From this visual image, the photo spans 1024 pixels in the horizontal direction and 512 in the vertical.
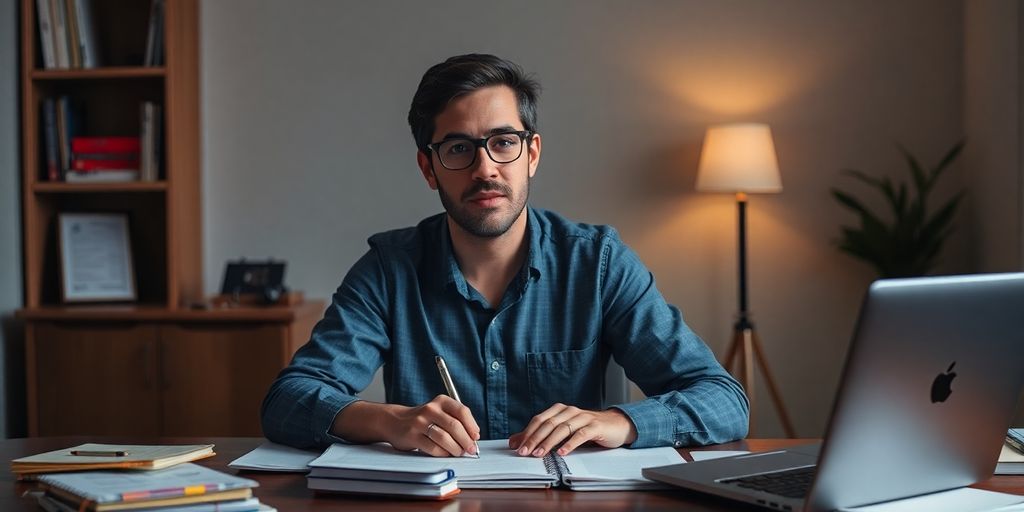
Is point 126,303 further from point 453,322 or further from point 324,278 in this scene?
point 453,322

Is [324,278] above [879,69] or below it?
below

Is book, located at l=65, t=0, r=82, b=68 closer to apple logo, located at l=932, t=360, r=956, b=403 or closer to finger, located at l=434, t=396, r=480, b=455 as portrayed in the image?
finger, located at l=434, t=396, r=480, b=455

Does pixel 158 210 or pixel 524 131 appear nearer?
pixel 524 131

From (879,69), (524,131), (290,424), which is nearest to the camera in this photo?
(290,424)

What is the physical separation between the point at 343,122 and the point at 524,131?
2.20 m

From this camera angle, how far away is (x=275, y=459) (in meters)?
1.50

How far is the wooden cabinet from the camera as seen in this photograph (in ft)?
11.5

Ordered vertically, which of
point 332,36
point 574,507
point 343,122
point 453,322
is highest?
point 332,36

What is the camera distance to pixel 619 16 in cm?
388

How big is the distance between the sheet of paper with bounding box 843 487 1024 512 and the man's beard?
2.96 feet

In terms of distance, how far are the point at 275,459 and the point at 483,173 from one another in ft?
A: 2.09

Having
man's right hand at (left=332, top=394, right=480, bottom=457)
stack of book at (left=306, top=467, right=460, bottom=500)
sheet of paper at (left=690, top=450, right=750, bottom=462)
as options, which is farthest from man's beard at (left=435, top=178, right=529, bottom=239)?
stack of book at (left=306, top=467, right=460, bottom=500)

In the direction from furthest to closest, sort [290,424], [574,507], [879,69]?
[879,69] → [290,424] → [574,507]

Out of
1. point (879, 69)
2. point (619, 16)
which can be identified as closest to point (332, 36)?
point (619, 16)
